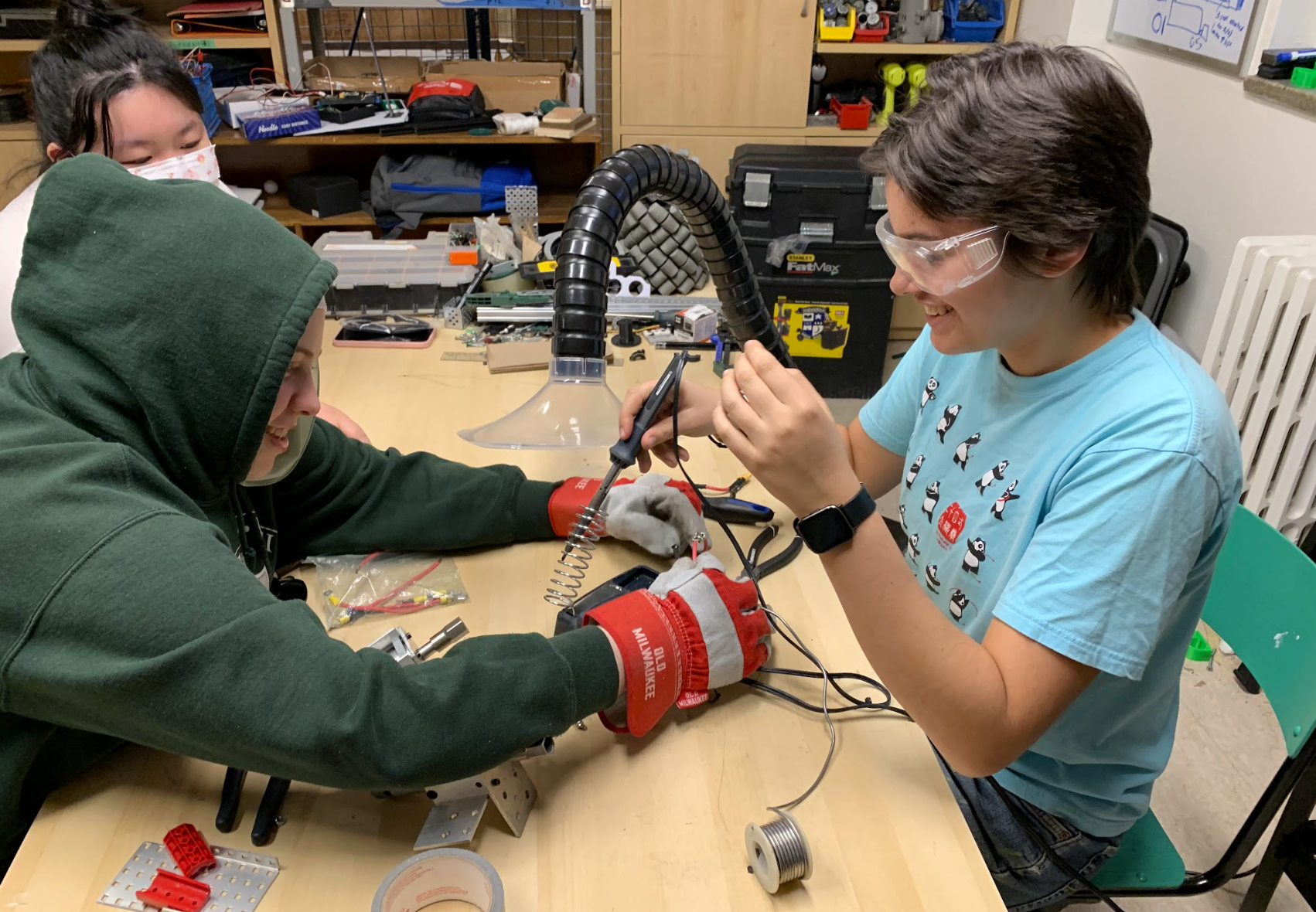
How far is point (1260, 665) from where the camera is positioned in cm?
114

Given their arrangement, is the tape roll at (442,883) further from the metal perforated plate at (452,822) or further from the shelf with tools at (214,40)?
the shelf with tools at (214,40)

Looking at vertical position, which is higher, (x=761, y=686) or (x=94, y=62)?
(x=94, y=62)

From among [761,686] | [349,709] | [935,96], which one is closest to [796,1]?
[935,96]

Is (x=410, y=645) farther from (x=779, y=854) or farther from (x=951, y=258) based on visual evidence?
(x=951, y=258)

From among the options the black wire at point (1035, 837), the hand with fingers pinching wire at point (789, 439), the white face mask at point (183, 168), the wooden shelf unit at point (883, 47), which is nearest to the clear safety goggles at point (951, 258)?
the hand with fingers pinching wire at point (789, 439)

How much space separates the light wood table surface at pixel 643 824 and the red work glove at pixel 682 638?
0.05m

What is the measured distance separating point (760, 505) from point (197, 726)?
83 cm

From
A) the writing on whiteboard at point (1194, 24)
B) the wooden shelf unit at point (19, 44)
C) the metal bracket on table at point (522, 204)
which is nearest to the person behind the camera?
the writing on whiteboard at point (1194, 24)

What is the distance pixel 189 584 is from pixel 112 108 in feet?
4.41

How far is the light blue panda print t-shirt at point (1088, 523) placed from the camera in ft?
2.76

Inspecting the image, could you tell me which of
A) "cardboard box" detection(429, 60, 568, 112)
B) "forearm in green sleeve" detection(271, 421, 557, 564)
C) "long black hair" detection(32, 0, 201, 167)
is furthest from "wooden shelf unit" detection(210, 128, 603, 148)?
"forearm in green sleeve" detection(271, 421, 557, 564)

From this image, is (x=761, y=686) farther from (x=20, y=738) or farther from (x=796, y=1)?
(x=796, y=1)

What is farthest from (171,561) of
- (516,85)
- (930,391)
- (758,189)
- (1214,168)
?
(516,85)

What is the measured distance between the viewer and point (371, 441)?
152 centimetres
